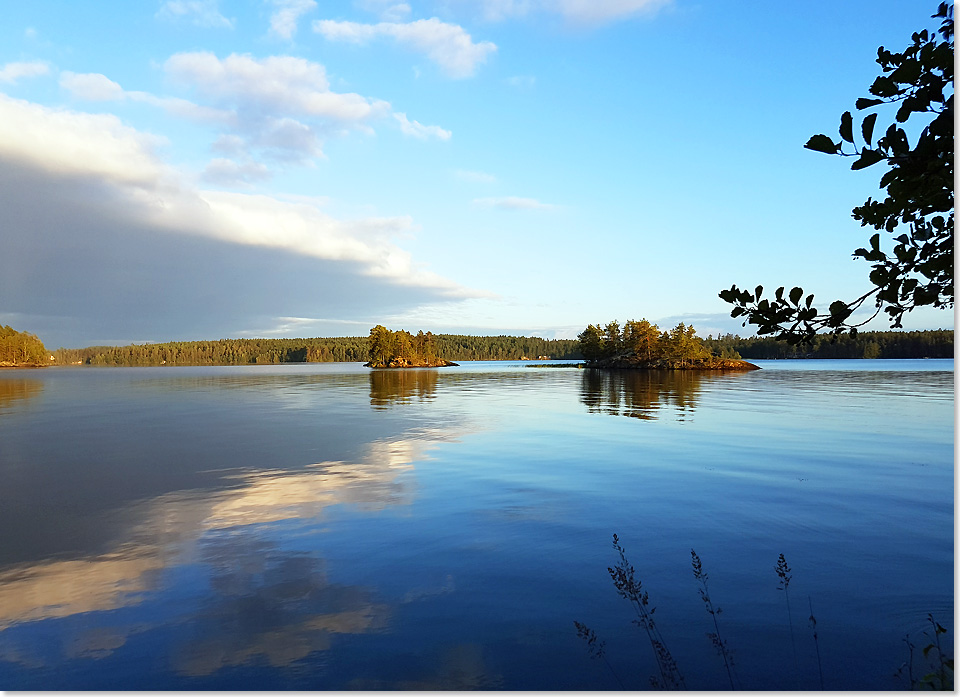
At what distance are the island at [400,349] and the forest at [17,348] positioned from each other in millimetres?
116892

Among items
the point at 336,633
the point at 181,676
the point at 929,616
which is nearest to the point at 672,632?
the point at 929,616

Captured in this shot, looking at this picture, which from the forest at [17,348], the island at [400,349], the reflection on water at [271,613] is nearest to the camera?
the reflection on water at [271,613]

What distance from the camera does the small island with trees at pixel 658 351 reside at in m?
119

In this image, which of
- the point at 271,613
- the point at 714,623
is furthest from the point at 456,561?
the point at 714,623

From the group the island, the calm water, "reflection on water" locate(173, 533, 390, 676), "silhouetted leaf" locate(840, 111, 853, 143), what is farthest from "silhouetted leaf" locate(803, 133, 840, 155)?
the island

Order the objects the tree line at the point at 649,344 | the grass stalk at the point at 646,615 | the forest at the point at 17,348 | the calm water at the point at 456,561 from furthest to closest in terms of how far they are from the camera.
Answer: the forest at the point at 17,348 < the tree line at the point at 649,344 < the calm water at the point at 456,561 < the grass stalk at the point at 646,615

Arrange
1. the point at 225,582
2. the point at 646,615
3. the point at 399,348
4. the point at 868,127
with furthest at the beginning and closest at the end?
the point at 399,348 < the point at 225,582 < the point at 646,615 < the point at 868,127

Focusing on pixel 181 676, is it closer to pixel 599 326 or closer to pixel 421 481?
pixel 421 481

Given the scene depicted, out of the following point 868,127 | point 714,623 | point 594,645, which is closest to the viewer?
point 868,127

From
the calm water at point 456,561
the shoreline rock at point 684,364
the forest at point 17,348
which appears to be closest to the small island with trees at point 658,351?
the shoreline rock at point 684,364

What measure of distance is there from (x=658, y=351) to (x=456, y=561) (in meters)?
123

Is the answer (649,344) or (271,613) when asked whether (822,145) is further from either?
(649,344)

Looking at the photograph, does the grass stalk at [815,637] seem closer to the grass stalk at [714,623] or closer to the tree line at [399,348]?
the grass stalk at [714,623]

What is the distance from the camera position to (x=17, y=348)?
189 metres
